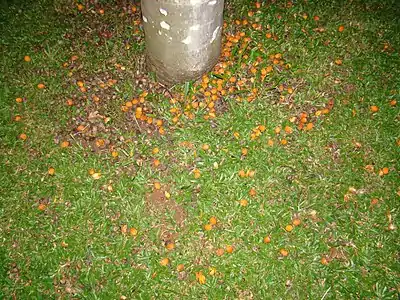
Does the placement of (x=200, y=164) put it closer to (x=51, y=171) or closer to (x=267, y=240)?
(x=267, y=240)

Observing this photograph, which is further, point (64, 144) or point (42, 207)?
point (64, 144)

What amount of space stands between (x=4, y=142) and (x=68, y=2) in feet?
6.24

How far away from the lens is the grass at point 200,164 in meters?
2.64

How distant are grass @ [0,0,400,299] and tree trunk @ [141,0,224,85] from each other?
0.74 feet

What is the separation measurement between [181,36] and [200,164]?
1116mm

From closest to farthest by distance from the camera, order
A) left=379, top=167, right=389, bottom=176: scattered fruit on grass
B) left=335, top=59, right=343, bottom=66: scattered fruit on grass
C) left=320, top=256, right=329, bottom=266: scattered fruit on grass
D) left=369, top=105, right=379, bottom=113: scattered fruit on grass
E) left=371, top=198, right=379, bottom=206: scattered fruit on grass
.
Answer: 1. left=320, top=256, right=329, bottom=266: scattered fruit on grass
2. left=371, top=198, right=379, bottom=206: scattered fruit on grass
3. left=379, top=167, right=389, bottom=176: scattered fruit on grass
4. left=369, top=105, right=379, bottom=113: scattered fruit on grass
5. left=335, top=59, right=343, bottom=66: scattered fruit on grass

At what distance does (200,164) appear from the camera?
3.05 metres

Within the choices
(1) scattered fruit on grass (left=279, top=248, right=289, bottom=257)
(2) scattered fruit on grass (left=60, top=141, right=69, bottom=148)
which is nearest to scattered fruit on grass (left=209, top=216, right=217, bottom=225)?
(1) scattered fruit on grass (left=279, top=248, right=289, bottom=257)

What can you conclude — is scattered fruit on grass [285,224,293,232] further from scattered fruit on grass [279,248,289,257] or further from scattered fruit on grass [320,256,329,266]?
scattered fruit on grass [320,256,329,266]

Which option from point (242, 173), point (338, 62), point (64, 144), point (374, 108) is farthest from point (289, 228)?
point (64, 144)

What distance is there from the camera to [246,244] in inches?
108

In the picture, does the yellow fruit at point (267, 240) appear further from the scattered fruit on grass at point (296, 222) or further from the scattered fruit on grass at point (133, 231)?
the scattered fruit on grass at point (133, 231)

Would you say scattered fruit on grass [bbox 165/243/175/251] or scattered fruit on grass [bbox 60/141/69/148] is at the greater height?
scattered fruit on grass [bbox 60/141/69/148]

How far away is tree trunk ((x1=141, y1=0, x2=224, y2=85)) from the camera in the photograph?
259 centimetres
